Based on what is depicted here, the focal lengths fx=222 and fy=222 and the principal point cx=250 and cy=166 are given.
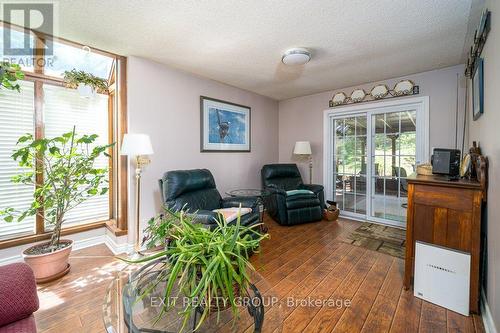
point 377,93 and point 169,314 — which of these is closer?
point 169,314

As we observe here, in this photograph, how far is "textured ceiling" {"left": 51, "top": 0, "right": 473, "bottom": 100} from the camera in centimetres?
177

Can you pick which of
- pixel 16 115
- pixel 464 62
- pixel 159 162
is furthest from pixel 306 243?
pixel 16 115

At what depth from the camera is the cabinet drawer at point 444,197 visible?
1.62 metres

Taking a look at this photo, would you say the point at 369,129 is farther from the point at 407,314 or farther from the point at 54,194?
the point at 54,194

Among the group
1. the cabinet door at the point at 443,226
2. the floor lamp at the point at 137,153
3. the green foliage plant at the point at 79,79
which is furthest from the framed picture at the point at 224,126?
the cabinet door at the point at 443,226

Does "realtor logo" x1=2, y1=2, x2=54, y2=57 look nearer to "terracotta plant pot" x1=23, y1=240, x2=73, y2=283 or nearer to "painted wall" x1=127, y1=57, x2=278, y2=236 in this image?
"painted wall" x1=127, y1=57, x2=278, y2=236

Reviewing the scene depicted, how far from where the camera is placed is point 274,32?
2121 millimetres

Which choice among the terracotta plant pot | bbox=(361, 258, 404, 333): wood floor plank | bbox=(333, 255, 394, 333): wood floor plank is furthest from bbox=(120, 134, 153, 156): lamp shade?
bbox=(361, 258, 404, 333): wood floor plank

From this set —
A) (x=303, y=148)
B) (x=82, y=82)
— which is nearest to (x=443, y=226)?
(x=303, y=148)

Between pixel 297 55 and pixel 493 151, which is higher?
pixel 297 55

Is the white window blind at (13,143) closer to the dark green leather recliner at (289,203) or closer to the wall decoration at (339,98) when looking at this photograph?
the dark green leather recliner at (289,203)

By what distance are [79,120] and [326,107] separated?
12.6 feet

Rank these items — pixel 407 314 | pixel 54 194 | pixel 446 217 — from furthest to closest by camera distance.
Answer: pixel 54 194
pixel 446 217
pixel 407 314

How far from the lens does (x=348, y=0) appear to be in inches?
66.4
